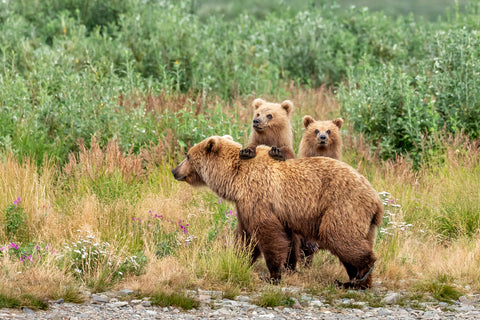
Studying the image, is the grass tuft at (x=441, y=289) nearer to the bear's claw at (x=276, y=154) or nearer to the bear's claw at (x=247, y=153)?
the bear's claw at (x=276, y=154)

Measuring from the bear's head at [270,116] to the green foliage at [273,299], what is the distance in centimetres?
267

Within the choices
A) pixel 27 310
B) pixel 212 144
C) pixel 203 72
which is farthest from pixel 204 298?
pixel 203 72

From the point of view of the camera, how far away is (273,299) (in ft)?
19.9

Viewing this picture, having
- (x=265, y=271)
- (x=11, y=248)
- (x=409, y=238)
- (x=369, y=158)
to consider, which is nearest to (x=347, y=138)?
(x=369, y=158)

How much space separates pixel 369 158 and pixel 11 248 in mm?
5599

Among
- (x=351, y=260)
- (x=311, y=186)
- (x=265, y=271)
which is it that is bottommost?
(x=265, y=271)

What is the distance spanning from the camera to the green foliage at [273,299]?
605 centimetres

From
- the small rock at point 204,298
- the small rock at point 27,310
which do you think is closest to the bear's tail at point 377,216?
the small rock at point 204,298

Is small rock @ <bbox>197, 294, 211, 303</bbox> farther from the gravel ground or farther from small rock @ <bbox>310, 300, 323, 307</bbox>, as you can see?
small rock @ <bbox>310, 300, 323, 307</bbox>

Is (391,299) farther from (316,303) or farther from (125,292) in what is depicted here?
(125,292)

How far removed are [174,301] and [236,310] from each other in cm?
56

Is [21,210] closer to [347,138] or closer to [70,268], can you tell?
[70,268]

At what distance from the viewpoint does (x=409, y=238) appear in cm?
776

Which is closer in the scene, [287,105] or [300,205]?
[300,205]
